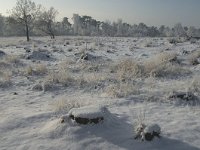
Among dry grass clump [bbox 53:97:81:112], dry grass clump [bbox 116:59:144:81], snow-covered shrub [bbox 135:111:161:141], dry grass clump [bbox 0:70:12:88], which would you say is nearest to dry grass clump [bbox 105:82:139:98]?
dry grass clump [bbox 53:97:81:112]

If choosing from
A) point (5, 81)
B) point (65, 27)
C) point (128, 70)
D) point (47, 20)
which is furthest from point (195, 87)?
point (65, 27)

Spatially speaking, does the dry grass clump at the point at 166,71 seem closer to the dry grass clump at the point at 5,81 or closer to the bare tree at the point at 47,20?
the dry grass clump at the point at 5,81

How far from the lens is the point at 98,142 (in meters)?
5.60

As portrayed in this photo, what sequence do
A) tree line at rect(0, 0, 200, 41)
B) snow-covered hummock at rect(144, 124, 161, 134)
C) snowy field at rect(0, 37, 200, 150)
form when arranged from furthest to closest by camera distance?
tree line at rect(0, 0, 200, 41)
snowy field at rect(0, 37, 200, 150)
snow-covered hummock at rect(144, 124, 161, 134)

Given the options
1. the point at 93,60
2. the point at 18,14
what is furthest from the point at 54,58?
the point at 18,14

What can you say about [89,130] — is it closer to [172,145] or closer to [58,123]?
[58,123]

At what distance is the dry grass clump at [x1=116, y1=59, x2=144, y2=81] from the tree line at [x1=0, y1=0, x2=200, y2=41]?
36417 mm

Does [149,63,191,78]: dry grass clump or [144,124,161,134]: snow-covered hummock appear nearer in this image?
[144,124,161,134]: snow-covered hummock

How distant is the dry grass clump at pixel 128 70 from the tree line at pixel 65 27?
36417 millimetres

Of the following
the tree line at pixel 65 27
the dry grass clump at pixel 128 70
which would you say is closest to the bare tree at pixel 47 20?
the tree line at pixel 65 27

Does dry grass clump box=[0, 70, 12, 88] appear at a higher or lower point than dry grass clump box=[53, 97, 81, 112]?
lower

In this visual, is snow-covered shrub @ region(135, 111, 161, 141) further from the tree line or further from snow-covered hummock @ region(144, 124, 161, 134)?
the tree line

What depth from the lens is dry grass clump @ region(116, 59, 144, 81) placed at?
11070 millimetres

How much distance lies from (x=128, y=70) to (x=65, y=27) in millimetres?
105758
